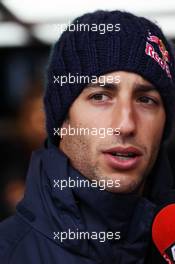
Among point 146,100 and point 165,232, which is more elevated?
point 146,100

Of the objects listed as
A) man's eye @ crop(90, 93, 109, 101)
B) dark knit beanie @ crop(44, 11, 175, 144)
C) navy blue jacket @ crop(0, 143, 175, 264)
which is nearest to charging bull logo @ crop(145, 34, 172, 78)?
dark knit beanie @ crop(44, 11, 175, 144)

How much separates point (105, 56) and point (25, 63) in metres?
0.37

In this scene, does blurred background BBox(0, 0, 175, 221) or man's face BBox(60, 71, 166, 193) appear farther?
blurred background BBox(0, 0, 175, 221)

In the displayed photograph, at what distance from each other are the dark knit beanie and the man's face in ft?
0.05

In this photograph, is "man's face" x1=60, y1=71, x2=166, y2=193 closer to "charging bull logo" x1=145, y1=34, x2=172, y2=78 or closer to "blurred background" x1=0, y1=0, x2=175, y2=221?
"charging bull logo" x1=145, y1=34, x2=172, y2=78

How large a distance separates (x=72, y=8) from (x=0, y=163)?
0.39 meters

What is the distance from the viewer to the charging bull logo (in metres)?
0.92

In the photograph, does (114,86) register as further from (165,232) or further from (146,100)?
(165,232)

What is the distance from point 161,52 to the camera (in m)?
0.94

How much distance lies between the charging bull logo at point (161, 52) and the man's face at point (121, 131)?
5 centimetres

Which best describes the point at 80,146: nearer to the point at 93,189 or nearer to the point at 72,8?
the point at 93,189

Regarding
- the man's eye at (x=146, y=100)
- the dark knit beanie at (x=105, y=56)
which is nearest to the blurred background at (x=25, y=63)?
A: the dark knit beanie at (x=105, y=56)

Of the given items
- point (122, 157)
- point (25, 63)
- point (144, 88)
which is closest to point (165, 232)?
point (122, 157)

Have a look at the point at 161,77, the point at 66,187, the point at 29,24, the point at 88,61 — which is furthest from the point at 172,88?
the point at 29,24
